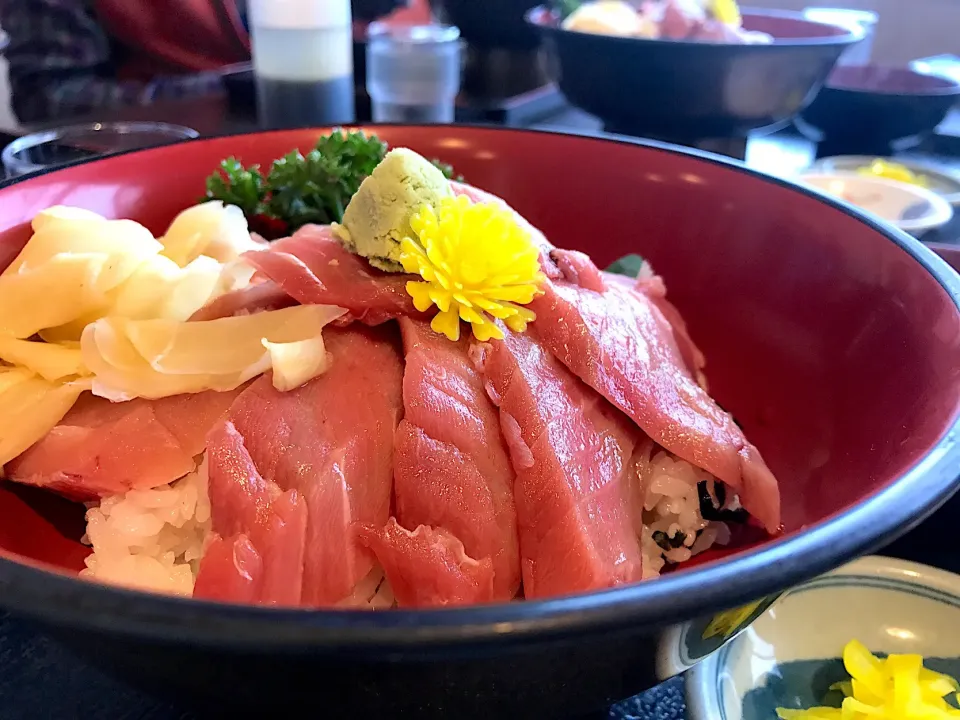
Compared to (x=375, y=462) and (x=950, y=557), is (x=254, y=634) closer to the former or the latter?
(x=375, y=462)

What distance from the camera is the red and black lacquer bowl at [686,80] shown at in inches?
60.4

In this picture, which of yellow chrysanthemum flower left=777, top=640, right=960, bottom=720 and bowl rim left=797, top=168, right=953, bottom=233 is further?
bowl rim left=797, top=168, right=953, bottom=233

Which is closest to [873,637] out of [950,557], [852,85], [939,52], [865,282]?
[950,557]

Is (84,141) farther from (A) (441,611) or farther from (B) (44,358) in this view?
(A) (441,611)

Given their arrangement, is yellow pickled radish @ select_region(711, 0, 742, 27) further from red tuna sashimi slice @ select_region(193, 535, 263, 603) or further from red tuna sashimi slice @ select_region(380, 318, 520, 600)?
red tuna sashimi slice @ select_region(193, 535, 263, 603)

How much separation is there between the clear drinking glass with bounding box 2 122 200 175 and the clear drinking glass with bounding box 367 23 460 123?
0.64 meters

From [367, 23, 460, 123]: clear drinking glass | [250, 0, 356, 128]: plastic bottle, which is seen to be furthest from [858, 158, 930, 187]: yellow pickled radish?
[250, 0, 356, 128]: plastic bottle

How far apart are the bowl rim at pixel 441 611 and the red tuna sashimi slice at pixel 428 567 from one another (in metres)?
0.27

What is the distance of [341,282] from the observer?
86cm

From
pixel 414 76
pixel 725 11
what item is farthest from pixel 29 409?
pixel 725 11

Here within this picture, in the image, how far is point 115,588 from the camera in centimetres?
46

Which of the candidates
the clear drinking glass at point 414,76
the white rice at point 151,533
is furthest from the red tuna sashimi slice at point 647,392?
the clear drinking glass at point 414,76

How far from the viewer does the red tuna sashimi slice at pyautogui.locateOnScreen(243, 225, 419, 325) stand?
0.85 meters

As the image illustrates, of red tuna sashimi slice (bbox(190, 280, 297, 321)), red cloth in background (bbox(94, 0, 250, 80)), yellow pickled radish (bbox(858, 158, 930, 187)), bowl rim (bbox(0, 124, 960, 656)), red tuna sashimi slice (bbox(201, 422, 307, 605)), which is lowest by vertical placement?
red cloth in background (bbox(94, 0, 250, 80))
